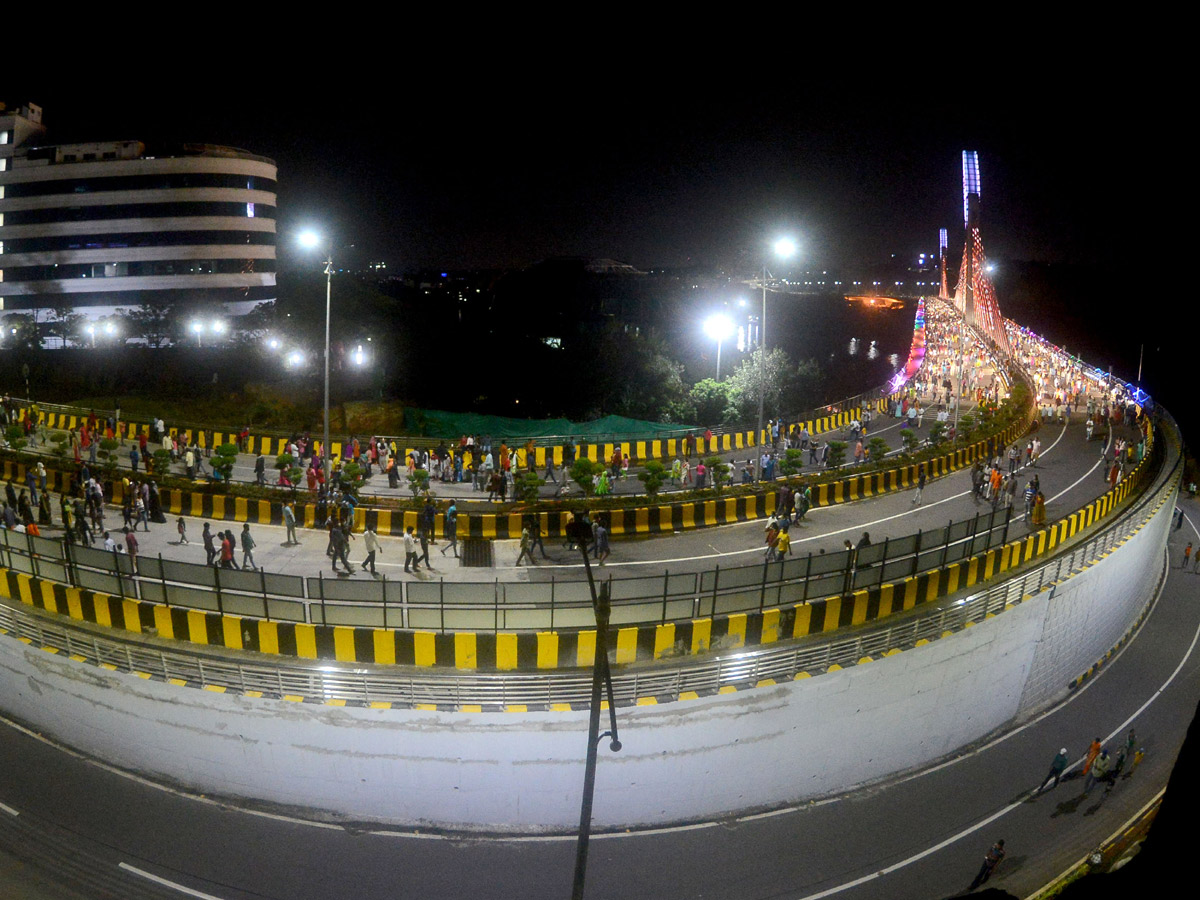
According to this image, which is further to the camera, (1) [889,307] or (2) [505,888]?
(1) [889,307]

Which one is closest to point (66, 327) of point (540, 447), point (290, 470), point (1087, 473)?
point (290, 470)

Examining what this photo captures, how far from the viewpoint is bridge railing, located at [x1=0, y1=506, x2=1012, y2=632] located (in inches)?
511

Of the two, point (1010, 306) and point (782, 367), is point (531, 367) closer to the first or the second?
point (782, 367)

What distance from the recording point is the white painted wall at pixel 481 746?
38.4 feet

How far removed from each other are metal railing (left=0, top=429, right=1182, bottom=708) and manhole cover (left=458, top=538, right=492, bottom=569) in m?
6.22

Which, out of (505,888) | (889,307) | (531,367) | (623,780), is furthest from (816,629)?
(889,307)

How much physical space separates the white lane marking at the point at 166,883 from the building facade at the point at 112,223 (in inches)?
1973

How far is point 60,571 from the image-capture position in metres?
14.2

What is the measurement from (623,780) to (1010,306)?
179 metres

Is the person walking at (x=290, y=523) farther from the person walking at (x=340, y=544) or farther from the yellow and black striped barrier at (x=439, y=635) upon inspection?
the yellow and black striped barrier at (x=439, y=635)

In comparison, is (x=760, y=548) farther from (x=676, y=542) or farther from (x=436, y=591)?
(x=436, y=591)

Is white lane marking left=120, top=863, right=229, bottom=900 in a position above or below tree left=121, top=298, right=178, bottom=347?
below

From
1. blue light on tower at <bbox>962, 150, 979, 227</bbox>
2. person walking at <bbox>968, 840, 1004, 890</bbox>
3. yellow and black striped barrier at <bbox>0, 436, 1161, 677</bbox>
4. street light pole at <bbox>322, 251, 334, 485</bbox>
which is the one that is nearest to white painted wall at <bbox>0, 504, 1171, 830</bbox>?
yellow and black striped barrier at <bbox>0, 436, 1161, 677</bbox>

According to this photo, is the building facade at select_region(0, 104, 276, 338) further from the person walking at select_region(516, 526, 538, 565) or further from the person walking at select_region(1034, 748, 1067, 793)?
the person walking at select_region(1034, 748, 1067, 793)
